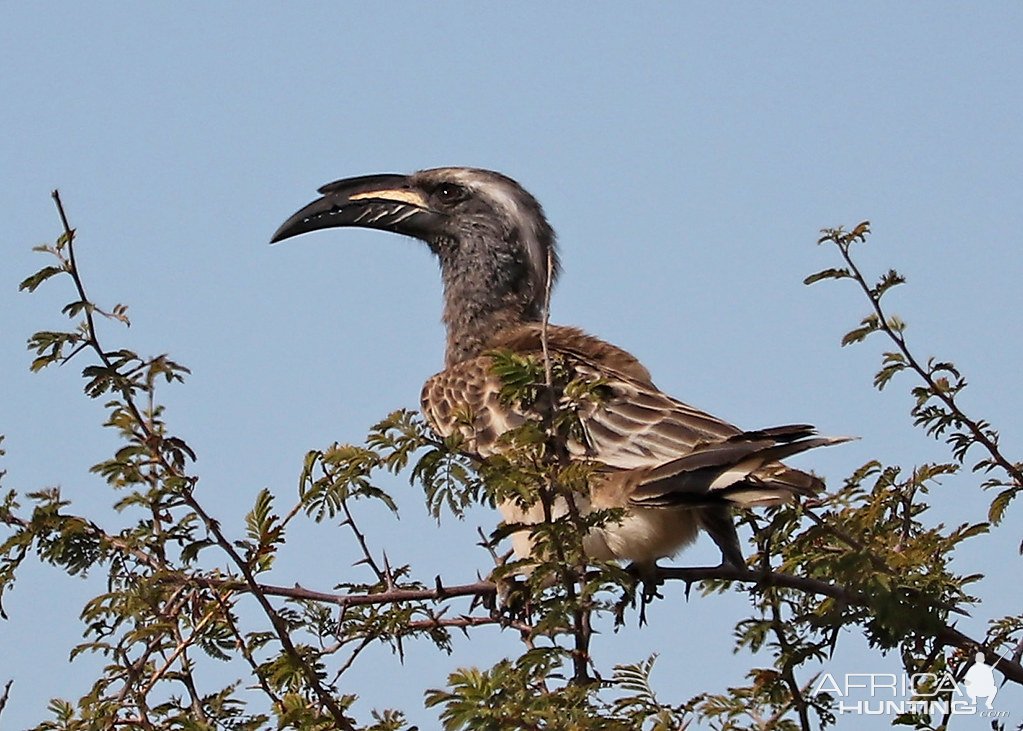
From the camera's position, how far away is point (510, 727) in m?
A: 2.81

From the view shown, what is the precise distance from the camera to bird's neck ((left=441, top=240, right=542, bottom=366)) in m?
6.31

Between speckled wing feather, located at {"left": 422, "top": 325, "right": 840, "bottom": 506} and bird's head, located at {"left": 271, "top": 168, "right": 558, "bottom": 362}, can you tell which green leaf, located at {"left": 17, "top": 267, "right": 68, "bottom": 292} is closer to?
speckled wing feather, located at {"left": 422, "top": 325, "right": 840, "bottom": 506}

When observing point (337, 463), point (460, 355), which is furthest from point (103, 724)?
point (460, 355)

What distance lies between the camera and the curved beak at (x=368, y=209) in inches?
261

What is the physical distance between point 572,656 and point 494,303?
3.41 metres

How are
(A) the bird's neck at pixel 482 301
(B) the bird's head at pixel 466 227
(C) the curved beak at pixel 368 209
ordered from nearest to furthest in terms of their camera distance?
(A) the bird's neck at pixel 482 301
(B) the bird's head at pixel 466 227
(C) the curved beak at pixel 368 209

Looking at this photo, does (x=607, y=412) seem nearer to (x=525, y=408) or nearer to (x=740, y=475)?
(x=740, y=475)

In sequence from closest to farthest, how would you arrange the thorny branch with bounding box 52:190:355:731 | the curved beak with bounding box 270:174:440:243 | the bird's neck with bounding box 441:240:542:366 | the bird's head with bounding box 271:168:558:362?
the thorny branch with bounding box 52:190:355:731
the bird's neck with bounding box 441:240:542:366
the bird's head with bounding box 271:168:558:362
the curved beak with bounding box 270:174:440:243

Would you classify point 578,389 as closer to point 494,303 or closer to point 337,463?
point 337,463

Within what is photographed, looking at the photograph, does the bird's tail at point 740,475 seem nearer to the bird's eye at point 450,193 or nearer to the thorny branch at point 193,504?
the thorny branch at point 193,504

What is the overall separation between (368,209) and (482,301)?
785mm

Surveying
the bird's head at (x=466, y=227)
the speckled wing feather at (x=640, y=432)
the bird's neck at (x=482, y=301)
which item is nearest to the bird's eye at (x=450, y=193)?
the bird's head at (x=466, y=227)

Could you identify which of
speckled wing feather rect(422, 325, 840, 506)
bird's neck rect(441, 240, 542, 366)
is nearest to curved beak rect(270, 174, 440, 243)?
bird's neck rect(441, 240, 542, 366)

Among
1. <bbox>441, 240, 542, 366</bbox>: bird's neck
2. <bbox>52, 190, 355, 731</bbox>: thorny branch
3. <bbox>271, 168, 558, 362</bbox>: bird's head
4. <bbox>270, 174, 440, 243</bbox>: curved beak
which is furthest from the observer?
<bbox>270, 174, 440, 243</bbox>: curved beak
